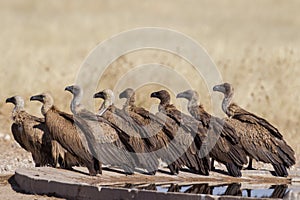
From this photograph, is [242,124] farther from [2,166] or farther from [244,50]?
[244,50]

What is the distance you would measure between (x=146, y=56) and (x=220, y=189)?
1466 centimetres

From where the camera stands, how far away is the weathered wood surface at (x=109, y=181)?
13.0 m

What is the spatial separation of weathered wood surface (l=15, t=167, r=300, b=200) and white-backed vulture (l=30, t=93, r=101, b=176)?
216mm

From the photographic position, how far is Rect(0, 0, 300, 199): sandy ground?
25.7 m

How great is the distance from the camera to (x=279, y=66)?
2825cm

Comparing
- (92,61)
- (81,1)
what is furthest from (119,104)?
(81,1)

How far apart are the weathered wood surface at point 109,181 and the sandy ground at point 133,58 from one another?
2740 mm

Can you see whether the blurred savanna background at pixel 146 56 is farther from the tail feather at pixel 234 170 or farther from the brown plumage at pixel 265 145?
the tail feather at pixel 234 170

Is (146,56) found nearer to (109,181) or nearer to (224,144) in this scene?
(224,144)

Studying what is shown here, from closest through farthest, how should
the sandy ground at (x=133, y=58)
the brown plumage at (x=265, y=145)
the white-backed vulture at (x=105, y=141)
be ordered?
the white-backed vulture at (x=105, y=141) → the brown plumage at (x=265, y=145) → the sandy ground at (x=133, y=58)

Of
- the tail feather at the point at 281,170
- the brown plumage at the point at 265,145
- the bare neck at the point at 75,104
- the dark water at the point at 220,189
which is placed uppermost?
the bare neck at the point at 75,104

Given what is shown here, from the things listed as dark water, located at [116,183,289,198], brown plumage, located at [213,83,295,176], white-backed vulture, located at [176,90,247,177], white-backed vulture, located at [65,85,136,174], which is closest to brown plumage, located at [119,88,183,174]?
white-backed vulture, located at [65,85,136,174]

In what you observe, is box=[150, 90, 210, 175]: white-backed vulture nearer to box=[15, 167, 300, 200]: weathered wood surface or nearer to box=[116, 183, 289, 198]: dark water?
box=[15, 167, 300, 200]: weathered wood surface

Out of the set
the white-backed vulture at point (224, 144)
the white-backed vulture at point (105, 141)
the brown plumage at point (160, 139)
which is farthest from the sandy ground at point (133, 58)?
the white-backed vulture at point (224, 144)
